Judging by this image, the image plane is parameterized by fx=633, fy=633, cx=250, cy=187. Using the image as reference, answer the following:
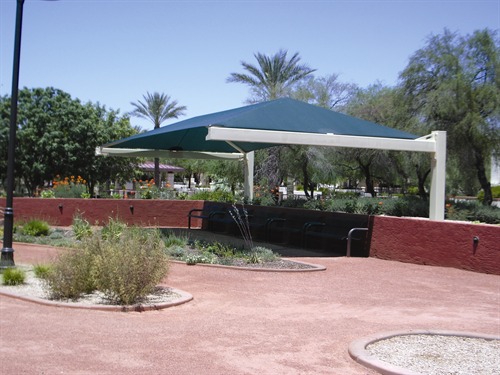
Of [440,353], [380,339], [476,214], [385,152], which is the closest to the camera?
[440,353]

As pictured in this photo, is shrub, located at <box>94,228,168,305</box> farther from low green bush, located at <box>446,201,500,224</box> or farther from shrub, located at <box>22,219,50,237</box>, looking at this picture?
low green bush, located at <box>446,201,500,224</box>

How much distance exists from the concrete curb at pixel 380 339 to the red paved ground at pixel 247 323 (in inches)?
4.4

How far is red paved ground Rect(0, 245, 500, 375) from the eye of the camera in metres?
6.29

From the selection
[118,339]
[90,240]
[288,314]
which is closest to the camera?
[118,339]

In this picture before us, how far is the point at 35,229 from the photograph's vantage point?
18.2 metres

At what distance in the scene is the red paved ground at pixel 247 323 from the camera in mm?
6285

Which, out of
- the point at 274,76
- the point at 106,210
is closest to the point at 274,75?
the point at 274,76

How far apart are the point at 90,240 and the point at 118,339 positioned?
9.83ft

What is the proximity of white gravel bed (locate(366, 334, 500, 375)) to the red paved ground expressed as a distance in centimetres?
45

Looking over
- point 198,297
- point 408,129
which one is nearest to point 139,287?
point 198,297

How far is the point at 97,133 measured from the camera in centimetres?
3894

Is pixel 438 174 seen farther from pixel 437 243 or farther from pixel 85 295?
pixel 85 295

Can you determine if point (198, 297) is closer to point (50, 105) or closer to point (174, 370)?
point (174, 370)

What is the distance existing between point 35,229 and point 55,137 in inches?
800
